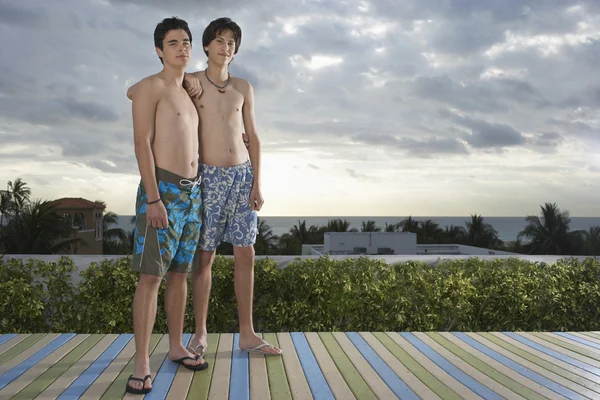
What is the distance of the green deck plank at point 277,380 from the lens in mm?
2484

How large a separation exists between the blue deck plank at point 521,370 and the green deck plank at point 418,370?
19.0 inches

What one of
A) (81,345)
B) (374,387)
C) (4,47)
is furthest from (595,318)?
(4,47)

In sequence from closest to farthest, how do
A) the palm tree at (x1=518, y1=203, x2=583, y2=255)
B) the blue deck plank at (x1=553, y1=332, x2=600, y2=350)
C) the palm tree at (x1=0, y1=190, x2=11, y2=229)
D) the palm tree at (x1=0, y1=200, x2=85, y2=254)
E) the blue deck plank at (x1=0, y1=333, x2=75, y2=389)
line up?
the blue deck plank at (x1=0, y1=333, x2=75, y2=389) < the blue deck plank at (x1=553, y1=332, x2=600, y2=350) < the palm tree at (x1=0, y1=200, x2=85, y2=254) < the palm tree at (x1=0, y1=190, x2=11, y2=229) < the palm tree at (x1=518, y1=203, x2=583, y2=255)

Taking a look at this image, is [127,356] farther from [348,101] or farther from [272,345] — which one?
[348,101]

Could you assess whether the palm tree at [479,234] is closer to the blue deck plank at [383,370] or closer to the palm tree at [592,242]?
the palm tree at [592,242]

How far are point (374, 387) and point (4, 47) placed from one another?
17.2 meters

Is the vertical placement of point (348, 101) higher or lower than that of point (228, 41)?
higher

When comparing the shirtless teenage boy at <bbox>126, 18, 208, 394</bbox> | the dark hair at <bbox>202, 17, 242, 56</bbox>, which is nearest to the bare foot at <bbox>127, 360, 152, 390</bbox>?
the shirtless teenage boy at <bbox>126, 18, 208, 394</bbox>

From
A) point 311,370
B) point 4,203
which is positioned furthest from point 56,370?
point 4,203

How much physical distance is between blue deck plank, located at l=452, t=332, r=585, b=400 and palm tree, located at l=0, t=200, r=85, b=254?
29.3 m

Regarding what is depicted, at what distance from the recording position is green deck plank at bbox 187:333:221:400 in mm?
2486

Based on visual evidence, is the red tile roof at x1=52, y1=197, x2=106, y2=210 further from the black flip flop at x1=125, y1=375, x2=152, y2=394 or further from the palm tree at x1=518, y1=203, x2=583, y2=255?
the black flip flop at x1=125, y1=375, x2=152, y2=394

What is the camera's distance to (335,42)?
10.3 m

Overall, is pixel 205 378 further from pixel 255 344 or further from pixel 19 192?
pixel 19 192
